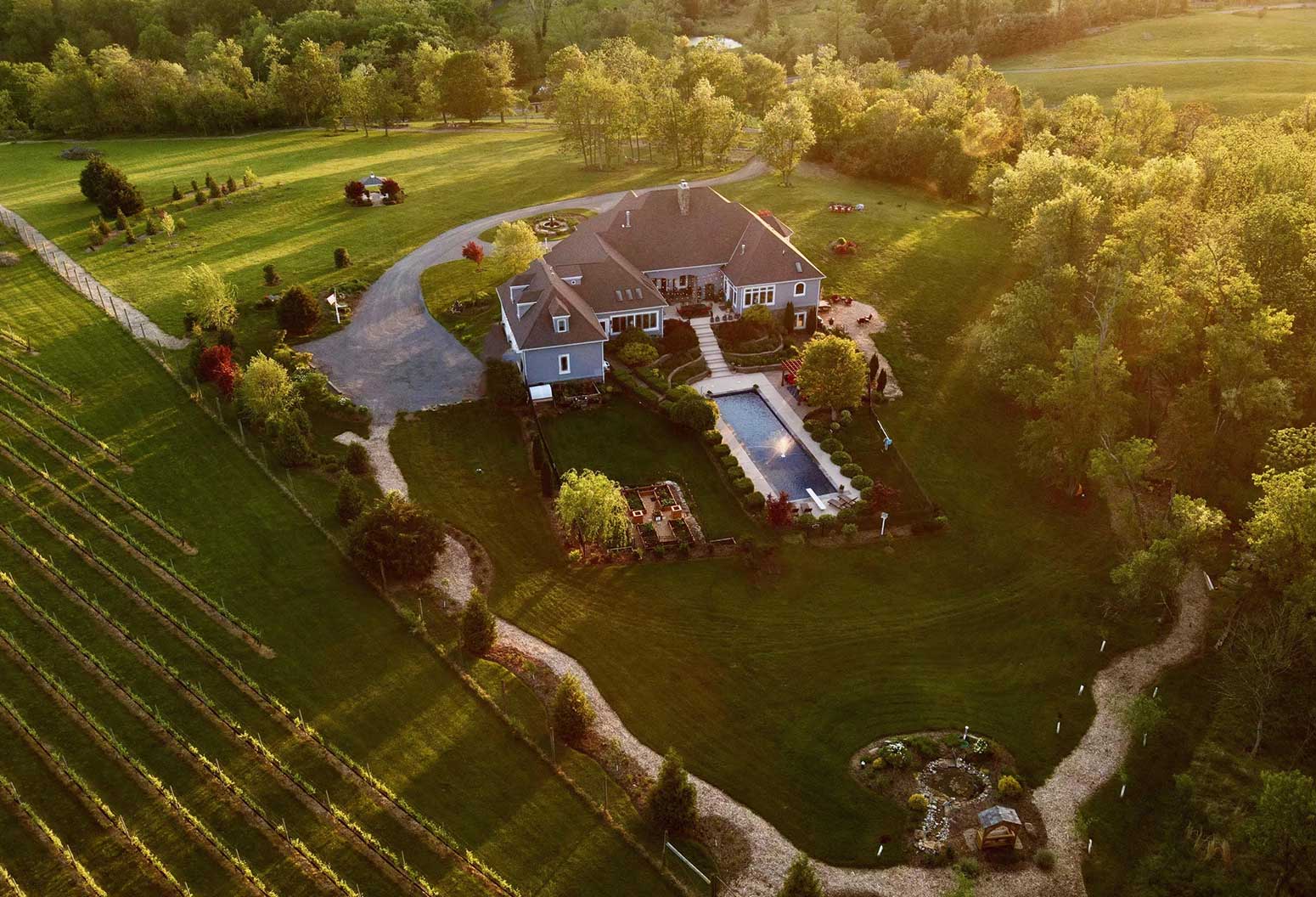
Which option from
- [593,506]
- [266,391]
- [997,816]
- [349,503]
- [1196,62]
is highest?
[1196,62]

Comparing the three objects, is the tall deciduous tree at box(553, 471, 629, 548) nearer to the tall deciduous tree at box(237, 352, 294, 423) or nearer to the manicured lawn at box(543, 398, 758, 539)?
the manicured lawn at box(543, 398, 758, 539)

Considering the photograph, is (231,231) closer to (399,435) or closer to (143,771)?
(399,435)

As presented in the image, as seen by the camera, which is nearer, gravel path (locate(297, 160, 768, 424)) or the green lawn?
the green lawn

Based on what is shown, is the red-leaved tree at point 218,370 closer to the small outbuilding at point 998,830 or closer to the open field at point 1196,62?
the small outbuilding at point 998,830

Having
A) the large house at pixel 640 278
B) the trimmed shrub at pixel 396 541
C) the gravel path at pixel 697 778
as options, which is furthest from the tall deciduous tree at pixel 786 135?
the trimmed shrub at pixel 396 541

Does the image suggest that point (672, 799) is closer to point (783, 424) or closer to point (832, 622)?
point (832, 622)

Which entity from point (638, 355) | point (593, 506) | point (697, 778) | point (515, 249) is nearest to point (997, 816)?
point (697, 778)

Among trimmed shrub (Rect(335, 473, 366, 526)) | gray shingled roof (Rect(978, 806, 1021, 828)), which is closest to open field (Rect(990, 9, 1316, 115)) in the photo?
gray shingled roof (Rect(978, 806, 1021, 828))
